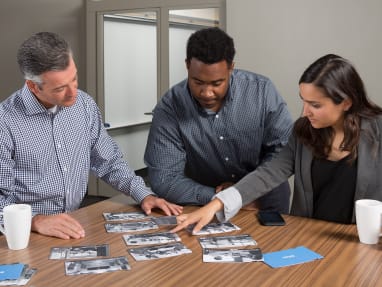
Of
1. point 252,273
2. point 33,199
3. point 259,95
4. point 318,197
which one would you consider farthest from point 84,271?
point 259,95

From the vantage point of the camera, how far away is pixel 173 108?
7.06 ft

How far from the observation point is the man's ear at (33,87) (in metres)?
1.77

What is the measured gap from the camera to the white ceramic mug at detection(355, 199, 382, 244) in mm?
1439

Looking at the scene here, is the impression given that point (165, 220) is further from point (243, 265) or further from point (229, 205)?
point (243, 265)

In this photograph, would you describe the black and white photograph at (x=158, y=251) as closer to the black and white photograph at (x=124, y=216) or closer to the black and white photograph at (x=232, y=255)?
the black and white photograph at (x=232, y=255)

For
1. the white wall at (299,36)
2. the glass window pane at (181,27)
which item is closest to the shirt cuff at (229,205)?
the white wall at (299,36)

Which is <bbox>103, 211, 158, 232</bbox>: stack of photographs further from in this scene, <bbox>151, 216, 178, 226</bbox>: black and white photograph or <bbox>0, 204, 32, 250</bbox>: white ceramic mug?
<bbox>0, 204, 32, 250</bbox>: white ceramic mug

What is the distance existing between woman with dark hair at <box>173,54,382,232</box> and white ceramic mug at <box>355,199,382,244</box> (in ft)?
0.82

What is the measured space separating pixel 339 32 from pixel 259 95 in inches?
98.9

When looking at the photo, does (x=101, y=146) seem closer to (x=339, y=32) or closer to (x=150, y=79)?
(x=339, y=32)

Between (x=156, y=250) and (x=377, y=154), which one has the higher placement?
(x=377, y=154)

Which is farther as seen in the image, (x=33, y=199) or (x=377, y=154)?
(x=33, y=199)

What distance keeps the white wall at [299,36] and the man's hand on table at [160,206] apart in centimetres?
297

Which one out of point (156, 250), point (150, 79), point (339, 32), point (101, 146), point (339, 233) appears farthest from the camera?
point (150, 79)
